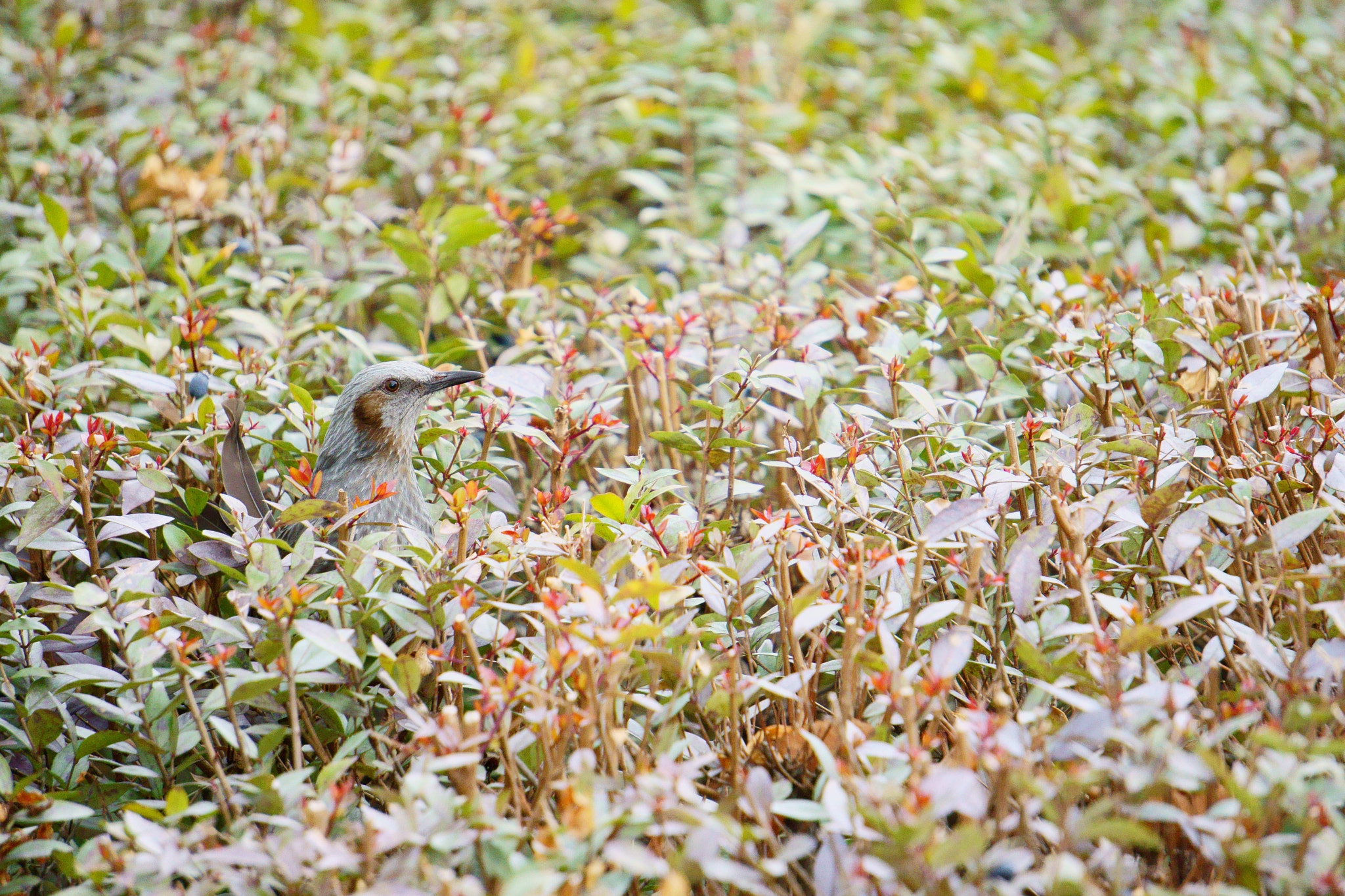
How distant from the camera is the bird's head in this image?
2.51 m

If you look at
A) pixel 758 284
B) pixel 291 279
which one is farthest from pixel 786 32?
pixel 291 279

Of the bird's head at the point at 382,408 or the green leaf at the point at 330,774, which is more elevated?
the bird's head at the point at 382,408

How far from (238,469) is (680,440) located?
975 millimetres

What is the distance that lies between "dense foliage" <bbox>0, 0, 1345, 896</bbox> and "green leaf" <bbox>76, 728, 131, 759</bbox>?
4 centimetres

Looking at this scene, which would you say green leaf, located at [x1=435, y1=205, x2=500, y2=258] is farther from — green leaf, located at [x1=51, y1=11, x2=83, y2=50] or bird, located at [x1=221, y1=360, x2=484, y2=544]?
green leaf, located at [x1=51, y1=11, x2=83, y2=50]

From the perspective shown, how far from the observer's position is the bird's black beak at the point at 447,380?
8.39 ft

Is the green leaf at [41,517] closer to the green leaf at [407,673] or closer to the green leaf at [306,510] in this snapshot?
the green leaf at [306,510]

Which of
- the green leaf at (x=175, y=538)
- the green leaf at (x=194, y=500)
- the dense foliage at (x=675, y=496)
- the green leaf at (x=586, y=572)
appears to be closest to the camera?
the dense foliage at (x=675, y=496)

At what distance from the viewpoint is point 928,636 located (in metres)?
2.08

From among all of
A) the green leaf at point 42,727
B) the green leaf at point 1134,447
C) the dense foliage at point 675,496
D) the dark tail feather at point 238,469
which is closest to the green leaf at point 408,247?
the dense foliage at point 675,496

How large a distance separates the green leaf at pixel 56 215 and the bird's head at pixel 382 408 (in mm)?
1110

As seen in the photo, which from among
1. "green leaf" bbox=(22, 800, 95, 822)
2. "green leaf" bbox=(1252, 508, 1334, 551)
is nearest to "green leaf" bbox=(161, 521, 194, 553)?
"green leaf" bbox=(22, 800, 95, 822)

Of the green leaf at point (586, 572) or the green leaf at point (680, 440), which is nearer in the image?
the green leaf at point (586, 572)

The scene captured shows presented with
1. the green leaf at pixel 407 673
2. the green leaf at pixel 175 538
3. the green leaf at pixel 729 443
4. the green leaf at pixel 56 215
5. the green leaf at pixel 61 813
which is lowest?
the green leaf at pixel 61 813
